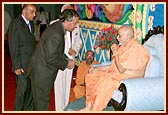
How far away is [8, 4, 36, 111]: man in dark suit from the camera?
3219 millimetres

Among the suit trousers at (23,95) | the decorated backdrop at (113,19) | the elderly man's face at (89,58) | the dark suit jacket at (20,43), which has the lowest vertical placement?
the suit trousers at (23,95)

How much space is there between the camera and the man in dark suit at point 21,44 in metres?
3.22

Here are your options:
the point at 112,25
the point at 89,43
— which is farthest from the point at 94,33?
the point at 112,25

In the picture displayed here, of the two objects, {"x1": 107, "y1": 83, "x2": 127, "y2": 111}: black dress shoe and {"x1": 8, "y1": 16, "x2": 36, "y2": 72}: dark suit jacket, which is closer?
{"x1": 107, "y1": 83, "x2": 127, "y2": 111}: black dress shoe

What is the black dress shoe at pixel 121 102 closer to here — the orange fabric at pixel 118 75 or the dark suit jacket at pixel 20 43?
the orange fabric at pixel 118 75

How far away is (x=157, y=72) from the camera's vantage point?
124 inches

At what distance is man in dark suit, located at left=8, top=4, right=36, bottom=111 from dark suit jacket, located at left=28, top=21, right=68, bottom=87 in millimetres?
206

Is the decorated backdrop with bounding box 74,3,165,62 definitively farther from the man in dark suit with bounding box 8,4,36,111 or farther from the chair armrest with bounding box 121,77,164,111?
the man in dark suit with bounding box 8,4,36,111

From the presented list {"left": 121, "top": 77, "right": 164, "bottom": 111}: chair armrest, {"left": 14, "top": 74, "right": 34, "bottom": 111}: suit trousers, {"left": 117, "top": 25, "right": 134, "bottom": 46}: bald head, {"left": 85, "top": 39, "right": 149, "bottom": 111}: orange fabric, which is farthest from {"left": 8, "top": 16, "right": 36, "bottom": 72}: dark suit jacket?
{"left": 121, "top": 77, "right": 164, "bottom": 111}: chair armrest

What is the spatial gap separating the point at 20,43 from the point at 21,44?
0.6 inches

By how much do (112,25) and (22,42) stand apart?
4.72 ft

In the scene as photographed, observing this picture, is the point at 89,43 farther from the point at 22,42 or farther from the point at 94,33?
the point at 22,42

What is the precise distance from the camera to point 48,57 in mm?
2936

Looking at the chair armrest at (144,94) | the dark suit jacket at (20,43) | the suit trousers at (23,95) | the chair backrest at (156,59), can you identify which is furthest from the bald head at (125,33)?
the suit trousers at (23,95)
